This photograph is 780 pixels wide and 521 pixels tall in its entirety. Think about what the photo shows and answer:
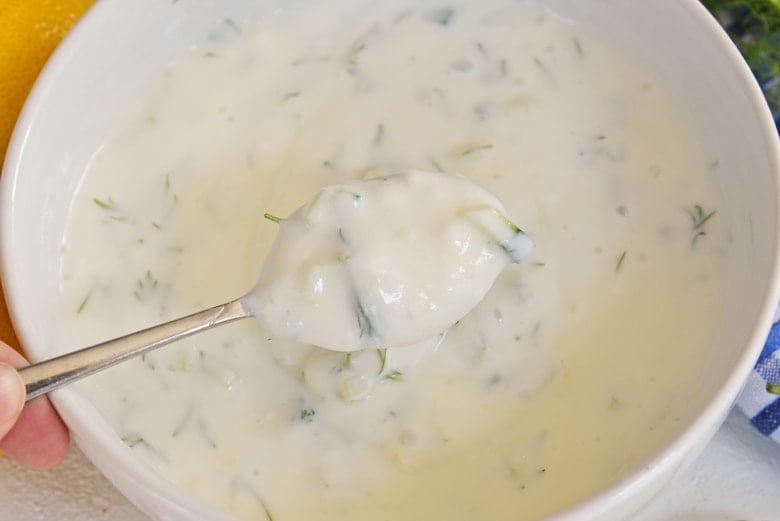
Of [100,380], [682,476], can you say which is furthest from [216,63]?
[682,476]

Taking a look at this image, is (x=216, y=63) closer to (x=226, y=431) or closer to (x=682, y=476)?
(x=226, y=431)

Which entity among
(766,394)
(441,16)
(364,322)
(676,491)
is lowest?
(676,491)

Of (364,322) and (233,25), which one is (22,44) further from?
(364,322)

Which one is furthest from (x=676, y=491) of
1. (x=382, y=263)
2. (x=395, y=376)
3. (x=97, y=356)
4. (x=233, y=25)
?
(x=233, y=25)

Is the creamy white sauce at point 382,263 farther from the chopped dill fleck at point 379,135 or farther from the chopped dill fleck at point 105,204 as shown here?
the chopped dill fleck at point 105,204

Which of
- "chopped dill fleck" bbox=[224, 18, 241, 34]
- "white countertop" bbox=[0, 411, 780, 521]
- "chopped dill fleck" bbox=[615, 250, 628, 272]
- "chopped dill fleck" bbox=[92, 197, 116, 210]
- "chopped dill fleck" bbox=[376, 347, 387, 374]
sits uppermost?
"chopped dill fleck" bbox=[224, 18, 241, 34]

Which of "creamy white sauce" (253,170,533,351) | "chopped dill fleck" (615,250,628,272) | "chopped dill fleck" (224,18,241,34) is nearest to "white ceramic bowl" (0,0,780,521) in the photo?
"chopped dill fleck" (224,18,241,34)

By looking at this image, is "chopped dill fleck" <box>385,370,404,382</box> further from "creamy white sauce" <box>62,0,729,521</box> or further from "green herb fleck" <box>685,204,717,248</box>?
"green herb fleck" <box>685,204,717,248</box>
